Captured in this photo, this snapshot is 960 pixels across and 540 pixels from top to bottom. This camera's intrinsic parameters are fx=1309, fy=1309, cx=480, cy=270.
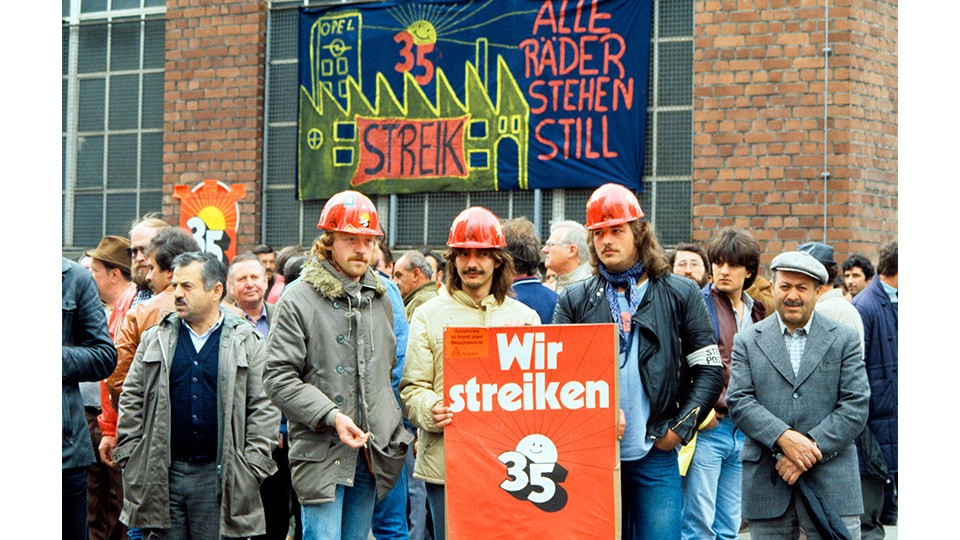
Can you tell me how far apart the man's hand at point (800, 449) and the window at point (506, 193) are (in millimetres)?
6546

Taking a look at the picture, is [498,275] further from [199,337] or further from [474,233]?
[199,337]

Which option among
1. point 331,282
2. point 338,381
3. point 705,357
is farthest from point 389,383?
point 705,357

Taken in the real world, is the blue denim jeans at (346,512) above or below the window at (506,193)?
below

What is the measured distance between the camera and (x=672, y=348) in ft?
19.3

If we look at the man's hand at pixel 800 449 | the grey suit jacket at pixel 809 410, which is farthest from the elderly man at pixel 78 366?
the man's hand at pixel 800 449

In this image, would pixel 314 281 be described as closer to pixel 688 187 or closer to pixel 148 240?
pixel 148 240

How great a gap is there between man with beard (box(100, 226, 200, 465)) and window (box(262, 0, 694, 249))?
5.87 m

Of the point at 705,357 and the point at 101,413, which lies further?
the point at 101,413

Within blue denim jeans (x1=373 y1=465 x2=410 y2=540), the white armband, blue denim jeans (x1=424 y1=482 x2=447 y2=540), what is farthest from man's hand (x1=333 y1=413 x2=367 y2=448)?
the white armband

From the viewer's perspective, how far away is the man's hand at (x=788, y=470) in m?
6.14

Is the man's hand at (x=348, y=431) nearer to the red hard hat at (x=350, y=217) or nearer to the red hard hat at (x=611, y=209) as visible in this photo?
the red hard hat at (x=350, y=217)

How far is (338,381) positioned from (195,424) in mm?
995

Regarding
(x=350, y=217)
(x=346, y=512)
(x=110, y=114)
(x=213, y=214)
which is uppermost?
(x=110, y=114)

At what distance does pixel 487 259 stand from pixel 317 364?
103 cm
